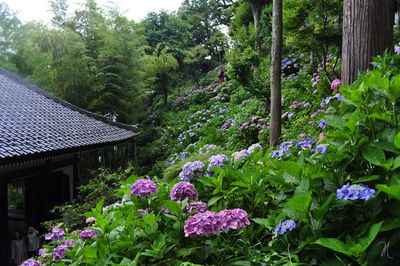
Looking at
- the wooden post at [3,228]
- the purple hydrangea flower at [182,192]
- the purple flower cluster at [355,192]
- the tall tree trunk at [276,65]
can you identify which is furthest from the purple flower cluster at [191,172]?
the wooden post at [3,228]

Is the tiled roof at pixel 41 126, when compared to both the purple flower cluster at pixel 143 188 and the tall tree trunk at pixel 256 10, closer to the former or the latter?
the purple flower cluster at pixel 143 188

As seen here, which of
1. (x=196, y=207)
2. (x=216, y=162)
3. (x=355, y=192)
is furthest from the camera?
(x=216, y=162)

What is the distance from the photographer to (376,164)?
1.17 meters

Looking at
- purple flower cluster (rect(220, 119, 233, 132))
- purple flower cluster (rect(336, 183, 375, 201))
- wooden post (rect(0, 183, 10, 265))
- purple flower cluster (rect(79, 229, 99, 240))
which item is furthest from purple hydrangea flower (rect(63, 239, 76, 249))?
purple flower cluster (rect(220, 119, 233, 132))

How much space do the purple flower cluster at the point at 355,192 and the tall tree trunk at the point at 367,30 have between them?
1.63 m

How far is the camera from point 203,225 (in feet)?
4.02

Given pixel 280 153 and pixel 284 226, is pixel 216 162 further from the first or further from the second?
pixel 284 226

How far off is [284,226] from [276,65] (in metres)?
5.51

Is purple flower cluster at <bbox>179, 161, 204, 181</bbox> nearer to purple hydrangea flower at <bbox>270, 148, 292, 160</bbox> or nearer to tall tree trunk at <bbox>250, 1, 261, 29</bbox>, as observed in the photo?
purple hydrangea flower at <bbox>270, 148, 292, 160</bbox>

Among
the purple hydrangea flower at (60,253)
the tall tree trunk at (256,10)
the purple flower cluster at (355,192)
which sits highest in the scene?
the tall tree trunk at (256,10)

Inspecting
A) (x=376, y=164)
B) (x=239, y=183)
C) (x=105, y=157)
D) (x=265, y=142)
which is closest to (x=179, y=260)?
(x=239, y=183)

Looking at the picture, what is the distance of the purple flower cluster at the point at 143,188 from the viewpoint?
148 centimetres

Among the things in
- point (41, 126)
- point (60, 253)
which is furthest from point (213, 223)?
point (41, 126)

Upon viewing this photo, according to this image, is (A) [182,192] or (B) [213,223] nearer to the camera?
(B) [213,223]
